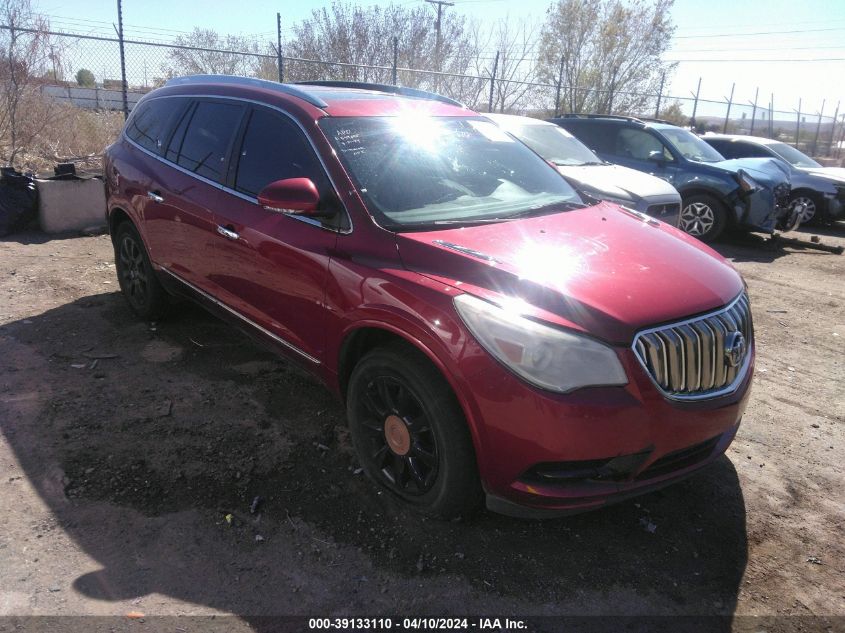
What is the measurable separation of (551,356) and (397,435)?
0.88 m

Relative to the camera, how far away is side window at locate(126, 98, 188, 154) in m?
4.53

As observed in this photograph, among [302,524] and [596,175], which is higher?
[596,175]

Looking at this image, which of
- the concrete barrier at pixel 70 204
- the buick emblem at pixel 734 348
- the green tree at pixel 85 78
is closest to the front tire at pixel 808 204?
the buick emblem at pixel 734 348

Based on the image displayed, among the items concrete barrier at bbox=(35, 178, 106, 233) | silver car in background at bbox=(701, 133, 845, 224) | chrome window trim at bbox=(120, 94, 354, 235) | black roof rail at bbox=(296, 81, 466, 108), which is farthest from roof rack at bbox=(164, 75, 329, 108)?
silver car in background at bbox=(701, 133, 845, 224)

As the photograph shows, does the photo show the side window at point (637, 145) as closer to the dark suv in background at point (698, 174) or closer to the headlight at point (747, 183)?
the dark suv in background at point (698, 174)

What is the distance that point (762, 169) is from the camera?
9.79 m

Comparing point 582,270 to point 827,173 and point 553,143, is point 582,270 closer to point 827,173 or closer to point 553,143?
point 553,143

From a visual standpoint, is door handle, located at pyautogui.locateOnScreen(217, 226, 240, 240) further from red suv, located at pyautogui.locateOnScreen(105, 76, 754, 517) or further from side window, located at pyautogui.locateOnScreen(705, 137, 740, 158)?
side window, located at pyautogui.locateOnScreen(705, 137, 740, 158)

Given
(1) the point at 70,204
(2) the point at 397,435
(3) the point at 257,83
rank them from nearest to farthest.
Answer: (2) the point at 397,435 → (3) the point at 257,83 → (1) the point at 70,204

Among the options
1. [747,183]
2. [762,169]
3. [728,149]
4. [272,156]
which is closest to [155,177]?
[272,156]

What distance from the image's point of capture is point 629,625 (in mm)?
2385

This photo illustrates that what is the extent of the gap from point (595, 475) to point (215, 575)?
1.58 m

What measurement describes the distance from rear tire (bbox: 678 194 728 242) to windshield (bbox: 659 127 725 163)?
635mm

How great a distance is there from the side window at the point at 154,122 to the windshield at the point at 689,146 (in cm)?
756
